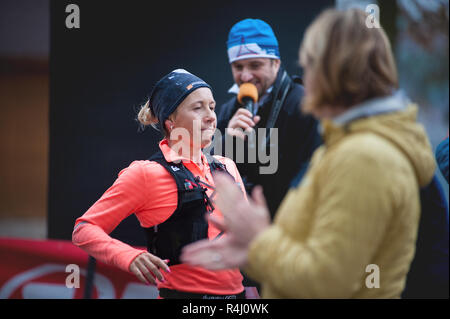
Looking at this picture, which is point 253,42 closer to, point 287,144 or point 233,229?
point 287,144

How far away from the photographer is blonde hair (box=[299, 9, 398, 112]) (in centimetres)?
100

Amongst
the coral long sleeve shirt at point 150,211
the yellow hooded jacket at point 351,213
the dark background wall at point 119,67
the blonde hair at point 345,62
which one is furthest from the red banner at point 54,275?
the blonde hair at point 345,62

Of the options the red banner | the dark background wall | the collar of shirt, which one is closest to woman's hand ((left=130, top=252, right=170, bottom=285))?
the collar of shirt

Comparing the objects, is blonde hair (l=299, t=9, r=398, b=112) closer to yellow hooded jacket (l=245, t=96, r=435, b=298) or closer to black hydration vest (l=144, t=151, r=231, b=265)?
yellow hooded jacket (l=245, t=96, r=435, b=298)

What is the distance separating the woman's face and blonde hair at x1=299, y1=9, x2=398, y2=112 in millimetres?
895

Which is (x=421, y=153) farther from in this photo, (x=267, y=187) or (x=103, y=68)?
(x=103, y=68)

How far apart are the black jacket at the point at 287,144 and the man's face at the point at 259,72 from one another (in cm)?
4

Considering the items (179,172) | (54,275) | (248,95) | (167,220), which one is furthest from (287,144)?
(54,275)

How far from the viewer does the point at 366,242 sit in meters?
0.93

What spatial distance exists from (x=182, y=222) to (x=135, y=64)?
1.06 meters

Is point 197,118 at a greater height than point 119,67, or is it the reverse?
point 119,67

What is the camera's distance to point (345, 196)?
915mm

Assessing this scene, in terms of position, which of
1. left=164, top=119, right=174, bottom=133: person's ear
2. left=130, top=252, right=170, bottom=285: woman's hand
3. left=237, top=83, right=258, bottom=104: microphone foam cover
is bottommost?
left=130, top=252, right=170, bottom=285: woman's hand
